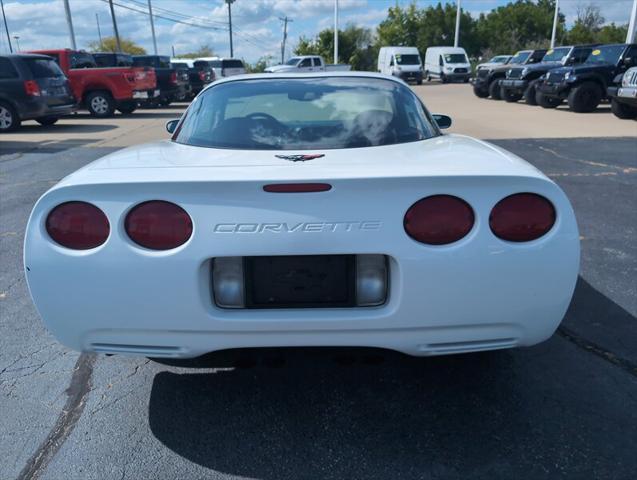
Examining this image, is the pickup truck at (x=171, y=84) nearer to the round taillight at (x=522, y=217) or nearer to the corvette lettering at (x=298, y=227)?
the corvette lettering at (x=298, y=227)

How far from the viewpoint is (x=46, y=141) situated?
39.5ft

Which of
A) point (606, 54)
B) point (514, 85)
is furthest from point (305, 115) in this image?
point (514, 85)

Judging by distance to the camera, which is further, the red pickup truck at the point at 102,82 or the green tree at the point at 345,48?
the green tree at the point at 345,48

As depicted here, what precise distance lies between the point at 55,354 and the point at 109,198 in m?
1.52

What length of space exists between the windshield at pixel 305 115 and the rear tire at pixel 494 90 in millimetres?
20586

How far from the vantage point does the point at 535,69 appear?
62.5 ft

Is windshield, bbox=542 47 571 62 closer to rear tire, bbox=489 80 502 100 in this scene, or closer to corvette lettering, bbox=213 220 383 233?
rear tire, bbox=489 80 502 100

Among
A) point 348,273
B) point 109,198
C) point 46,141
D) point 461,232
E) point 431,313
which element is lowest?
point 46,141

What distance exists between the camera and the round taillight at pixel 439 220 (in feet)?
6.68

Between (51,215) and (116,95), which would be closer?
(51,215)

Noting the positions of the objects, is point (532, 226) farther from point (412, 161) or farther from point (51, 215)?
point (51, 215)

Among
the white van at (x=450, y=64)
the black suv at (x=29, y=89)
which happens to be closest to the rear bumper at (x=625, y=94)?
the black suv at (x=29, y=89)

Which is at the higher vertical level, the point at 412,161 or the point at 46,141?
the point at 412,161

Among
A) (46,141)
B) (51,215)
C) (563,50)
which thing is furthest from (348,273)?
(563,50)
